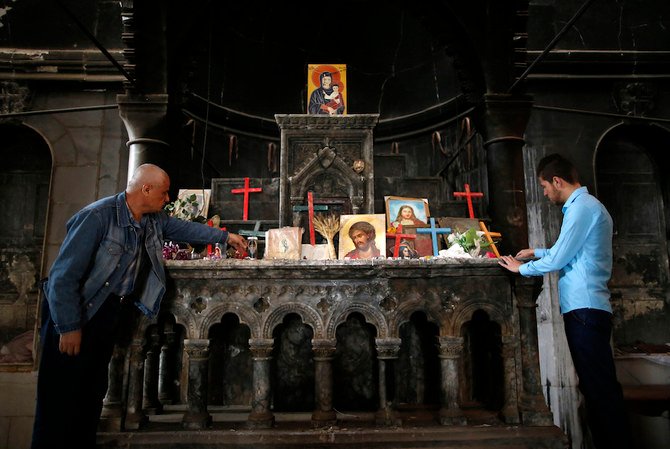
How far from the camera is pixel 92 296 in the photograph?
2.79 m

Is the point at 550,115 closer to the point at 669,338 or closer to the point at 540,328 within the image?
the point at 540,328

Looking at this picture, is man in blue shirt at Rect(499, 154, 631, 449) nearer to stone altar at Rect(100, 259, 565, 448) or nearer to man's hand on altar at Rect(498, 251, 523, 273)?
man's hand on altar at Rect(498, 251, 523, 273)

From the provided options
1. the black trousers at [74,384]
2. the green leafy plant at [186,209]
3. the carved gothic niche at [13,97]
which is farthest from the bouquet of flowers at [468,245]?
the carved gothic niche at [13,97]

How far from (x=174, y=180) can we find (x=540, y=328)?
15.4 feet

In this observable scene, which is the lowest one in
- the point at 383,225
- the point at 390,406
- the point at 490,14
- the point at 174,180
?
the point at 390,406

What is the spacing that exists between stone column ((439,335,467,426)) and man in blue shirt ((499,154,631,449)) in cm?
72

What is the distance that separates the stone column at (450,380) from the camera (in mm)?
3238

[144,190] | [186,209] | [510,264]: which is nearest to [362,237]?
[510,264]

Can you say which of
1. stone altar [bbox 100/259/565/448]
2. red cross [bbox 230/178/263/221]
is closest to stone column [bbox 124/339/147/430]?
stone altar [bbox 100/259/565/448]

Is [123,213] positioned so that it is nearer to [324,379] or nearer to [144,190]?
[144,190]

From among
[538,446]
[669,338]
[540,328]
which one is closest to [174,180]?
[538,446]

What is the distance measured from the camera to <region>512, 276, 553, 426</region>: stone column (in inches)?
126

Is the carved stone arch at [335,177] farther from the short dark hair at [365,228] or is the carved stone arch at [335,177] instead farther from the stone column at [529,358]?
the stone column at [529,358]

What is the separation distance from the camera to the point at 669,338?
598 centimetres
